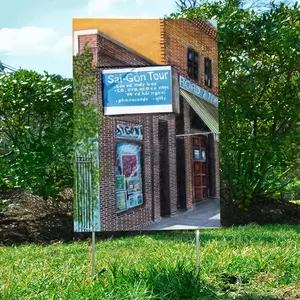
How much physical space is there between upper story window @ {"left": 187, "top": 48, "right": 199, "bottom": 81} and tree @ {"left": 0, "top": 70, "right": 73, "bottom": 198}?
433 centimetres

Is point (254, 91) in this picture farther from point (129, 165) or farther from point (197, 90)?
point (129, 165)

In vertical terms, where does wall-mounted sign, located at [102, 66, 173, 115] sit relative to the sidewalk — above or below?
above

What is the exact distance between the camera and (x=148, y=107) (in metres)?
5.25

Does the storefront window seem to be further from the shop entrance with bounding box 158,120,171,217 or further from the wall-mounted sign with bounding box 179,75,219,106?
the wall-mounted sign with bounding box 179,75,219,106

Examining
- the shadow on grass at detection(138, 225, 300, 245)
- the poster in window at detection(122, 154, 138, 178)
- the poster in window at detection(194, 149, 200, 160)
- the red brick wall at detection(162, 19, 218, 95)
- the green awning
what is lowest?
the shadow on grass at detection(138, 225, 300, 245)

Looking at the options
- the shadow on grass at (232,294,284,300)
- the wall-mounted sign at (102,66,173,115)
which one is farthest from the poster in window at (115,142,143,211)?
the shadow on grass at (232,294,284,300)

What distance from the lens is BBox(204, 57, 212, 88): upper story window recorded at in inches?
229

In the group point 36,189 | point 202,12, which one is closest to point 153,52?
point 36,189

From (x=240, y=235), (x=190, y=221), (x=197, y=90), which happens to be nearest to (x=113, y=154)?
(x=190, y=221)

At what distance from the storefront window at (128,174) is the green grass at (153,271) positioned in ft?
2.12

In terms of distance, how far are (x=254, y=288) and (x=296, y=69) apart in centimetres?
767

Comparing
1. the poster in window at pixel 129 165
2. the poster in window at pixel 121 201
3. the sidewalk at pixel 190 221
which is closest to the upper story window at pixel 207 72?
the poster in window at pixel 129 165

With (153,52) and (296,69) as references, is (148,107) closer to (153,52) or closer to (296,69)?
(153,52)

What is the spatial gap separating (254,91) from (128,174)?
7.23 metres
